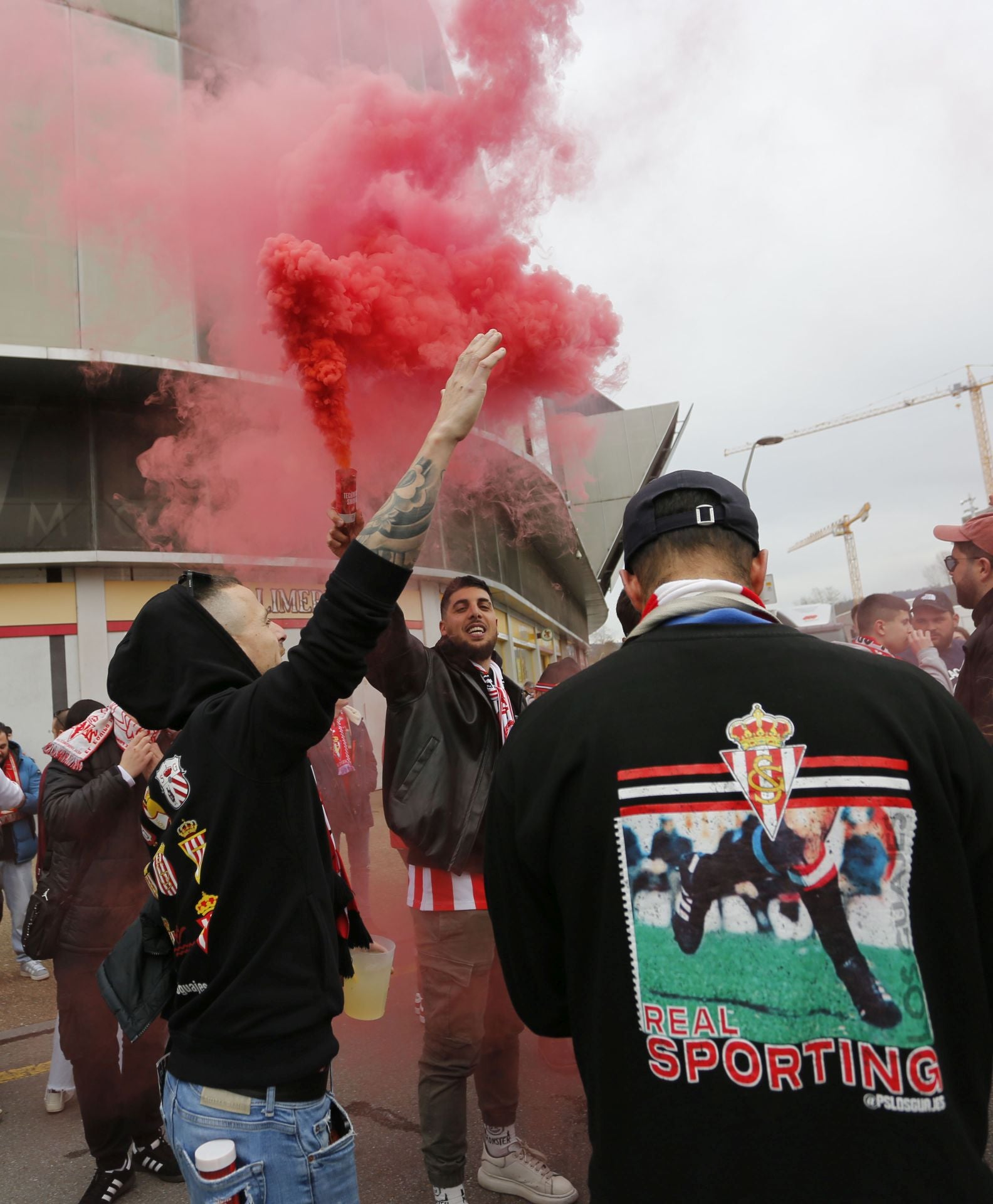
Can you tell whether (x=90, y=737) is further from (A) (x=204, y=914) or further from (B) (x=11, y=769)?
(B) (x=11, y=769)

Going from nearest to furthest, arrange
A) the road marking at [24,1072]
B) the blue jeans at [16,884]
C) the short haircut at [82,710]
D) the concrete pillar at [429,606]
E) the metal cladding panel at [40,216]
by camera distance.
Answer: the short haircut at [82,710], the road marking at [24,1072], the blue jeans at [16,884], the metal cladding panel at [40,216], the concrete pillar at [429,606]

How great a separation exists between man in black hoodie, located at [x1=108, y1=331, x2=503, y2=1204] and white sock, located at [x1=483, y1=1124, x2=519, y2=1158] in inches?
58.4

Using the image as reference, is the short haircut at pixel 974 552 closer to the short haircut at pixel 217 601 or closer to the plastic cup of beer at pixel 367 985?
the plastic cup of beer at pixel 367 985

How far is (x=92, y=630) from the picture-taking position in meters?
13.0

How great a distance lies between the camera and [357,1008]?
91.8 inches

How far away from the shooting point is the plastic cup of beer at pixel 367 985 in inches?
90.8

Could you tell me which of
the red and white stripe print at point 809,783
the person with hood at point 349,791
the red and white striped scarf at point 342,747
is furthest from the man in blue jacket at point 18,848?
the red and white stripe print at point 809,783

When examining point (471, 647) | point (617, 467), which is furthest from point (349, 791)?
point (617, 467)

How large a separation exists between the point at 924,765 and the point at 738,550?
477 mm

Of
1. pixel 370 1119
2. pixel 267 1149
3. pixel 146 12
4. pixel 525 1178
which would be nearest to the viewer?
pixel 267 1149

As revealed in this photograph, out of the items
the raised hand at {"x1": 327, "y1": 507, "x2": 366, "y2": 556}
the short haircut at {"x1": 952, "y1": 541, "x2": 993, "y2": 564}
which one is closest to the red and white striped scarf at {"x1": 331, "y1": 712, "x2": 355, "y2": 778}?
the raised hand at {"x1": 327, "y1": 507, "x2": 366, "y2": 556}

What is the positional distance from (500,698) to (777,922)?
209 centimetres

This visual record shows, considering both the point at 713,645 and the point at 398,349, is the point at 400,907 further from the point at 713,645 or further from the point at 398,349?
the point at 713,645

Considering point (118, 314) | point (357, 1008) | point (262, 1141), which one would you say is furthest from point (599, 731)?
point (118, 314)
